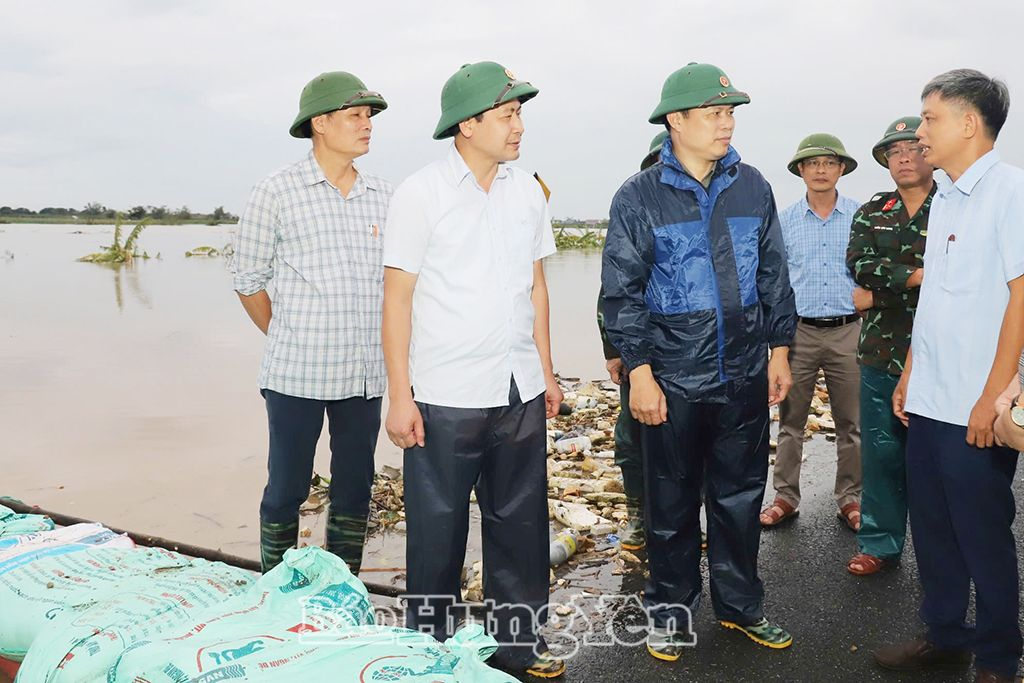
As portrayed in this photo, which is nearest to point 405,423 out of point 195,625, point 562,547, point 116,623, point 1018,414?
point 195,625

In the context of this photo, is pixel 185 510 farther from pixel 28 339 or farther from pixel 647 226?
pixel 28 339

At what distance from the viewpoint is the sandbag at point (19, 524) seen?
292cm

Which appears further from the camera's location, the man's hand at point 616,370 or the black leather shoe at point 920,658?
the man's hand at point 616,370

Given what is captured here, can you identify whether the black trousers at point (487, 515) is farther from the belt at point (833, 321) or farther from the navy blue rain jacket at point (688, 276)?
the belt at point (833, 321)

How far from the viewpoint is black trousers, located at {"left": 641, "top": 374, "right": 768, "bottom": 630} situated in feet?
9.60

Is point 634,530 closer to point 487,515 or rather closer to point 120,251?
point 487,515

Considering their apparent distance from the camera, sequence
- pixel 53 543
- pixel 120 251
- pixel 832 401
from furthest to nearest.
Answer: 1. pixel 120 251
2. pixel 832 401
3. pixel 53 543

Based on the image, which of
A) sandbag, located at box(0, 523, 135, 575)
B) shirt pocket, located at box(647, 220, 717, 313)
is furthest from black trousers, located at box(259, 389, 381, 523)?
shirt pocket, located at box(647, 220, 717, 313)

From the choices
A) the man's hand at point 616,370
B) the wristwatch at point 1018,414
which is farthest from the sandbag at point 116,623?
the wristwatch at point 1018,414

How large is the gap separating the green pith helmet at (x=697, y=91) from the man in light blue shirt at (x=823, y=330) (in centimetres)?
182

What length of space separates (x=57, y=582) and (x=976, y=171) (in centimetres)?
A: 323

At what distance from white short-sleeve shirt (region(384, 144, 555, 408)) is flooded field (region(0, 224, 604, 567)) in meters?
1.89

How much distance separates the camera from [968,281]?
2523 mm

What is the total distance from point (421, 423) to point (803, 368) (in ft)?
8.60
